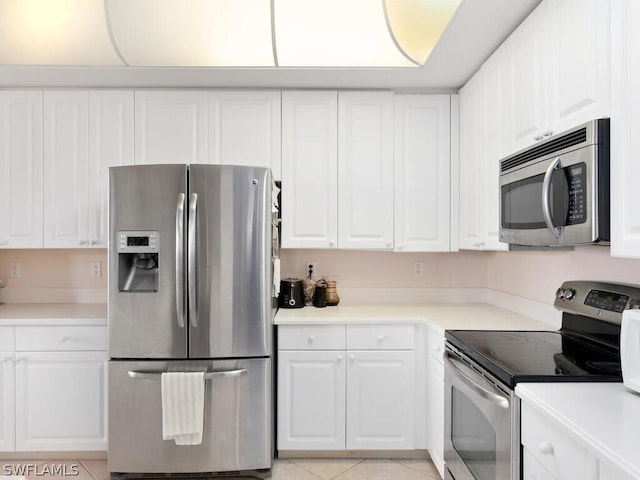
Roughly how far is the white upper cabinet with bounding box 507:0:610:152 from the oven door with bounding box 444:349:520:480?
0.97 metres

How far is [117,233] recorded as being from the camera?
2379mm

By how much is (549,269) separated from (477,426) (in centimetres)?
111

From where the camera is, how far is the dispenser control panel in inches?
93.0

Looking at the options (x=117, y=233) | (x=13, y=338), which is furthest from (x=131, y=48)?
(x=13, y=338)

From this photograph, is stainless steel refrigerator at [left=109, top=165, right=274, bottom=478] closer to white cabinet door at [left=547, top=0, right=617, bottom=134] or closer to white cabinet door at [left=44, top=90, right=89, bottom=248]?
white cabinet door at [left=44, top=90, right=89, bottom=248]

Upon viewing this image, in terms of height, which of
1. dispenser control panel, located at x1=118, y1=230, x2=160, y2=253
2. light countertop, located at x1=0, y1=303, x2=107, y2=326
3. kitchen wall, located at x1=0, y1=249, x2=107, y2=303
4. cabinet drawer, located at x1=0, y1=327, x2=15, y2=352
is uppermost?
dispenser control panel, located at x1=118, y1=230, x2=160, y2=253

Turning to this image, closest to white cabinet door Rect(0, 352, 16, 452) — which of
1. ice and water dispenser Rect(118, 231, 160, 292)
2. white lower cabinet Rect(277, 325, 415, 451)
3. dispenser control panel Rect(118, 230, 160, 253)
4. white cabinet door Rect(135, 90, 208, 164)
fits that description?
ice and water dispenser Rect(118, 231, 160, 292)

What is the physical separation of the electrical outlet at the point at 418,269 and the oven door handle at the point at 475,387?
1.22 meters

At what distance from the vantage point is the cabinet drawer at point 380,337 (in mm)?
2633

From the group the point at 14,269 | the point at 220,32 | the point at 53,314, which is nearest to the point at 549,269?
the point at 220,32

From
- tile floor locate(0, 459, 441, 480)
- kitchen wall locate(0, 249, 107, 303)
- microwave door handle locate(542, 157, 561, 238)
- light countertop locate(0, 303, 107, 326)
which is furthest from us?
kitchen wall locate(0, 249, 107, 303)

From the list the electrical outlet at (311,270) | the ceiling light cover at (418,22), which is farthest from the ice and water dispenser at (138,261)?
the ceiling light cover at (418,22)

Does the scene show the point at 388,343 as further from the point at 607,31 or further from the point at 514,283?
the point at 607,31

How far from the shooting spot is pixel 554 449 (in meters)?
1.18
